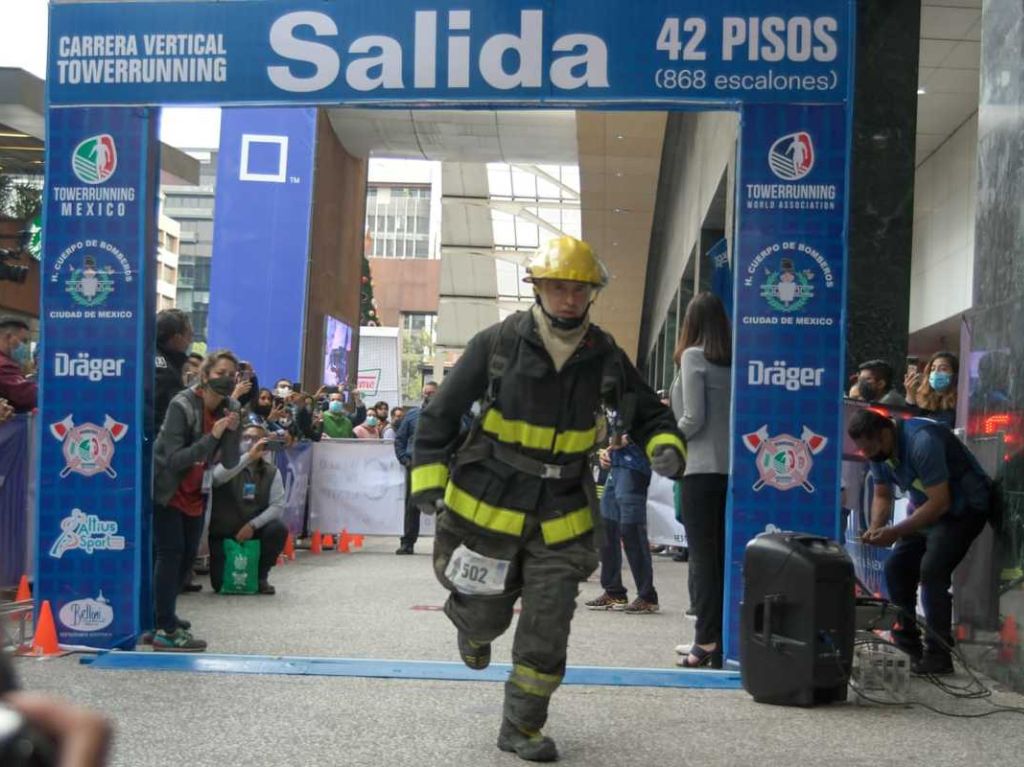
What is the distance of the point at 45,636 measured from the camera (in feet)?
24.2

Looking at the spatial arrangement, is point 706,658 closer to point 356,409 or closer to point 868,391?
point 868,391

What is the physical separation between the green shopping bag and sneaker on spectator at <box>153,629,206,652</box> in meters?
3.20

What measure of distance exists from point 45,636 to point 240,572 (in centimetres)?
364

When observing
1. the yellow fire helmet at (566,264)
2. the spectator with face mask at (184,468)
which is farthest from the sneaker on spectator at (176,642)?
the yellow fire helmet at (566,264)

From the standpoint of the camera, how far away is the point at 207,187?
158 m

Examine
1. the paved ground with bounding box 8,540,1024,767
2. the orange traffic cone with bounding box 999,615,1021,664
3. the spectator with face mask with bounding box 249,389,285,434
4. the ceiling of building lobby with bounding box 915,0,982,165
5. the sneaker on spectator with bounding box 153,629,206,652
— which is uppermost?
the ceiling of building lobby with bounding box 915,0,982,165

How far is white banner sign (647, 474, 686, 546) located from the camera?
48.5ft

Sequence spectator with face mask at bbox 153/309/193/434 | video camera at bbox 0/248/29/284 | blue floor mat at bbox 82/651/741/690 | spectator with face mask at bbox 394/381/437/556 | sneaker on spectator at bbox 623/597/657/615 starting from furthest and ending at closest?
1. video camera at bbox 0/248/29/284
2. spectator with face mask at bbox 394/381/437/556
3. sneaker on spectator at bbox 623/597/657/615
4. spectator with face mask at bbox 153/309/193/434
5. blue floor mat at bbox 82/651/741/690

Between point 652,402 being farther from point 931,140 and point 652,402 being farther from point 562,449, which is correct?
point 931,140

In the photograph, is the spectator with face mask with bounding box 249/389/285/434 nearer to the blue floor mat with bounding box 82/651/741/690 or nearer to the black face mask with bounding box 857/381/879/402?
the black face mask with bounding box 857/381/879/402

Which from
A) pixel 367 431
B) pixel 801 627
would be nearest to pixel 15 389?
pixel 801 627

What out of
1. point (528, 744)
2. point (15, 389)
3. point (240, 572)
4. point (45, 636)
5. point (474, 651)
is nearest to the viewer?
point (528, 744)

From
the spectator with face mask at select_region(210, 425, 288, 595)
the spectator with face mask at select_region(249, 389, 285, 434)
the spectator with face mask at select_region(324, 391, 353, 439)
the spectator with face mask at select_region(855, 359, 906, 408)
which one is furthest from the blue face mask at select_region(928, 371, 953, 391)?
the spectator with face mask at select_region(324, 391, 353, 439)

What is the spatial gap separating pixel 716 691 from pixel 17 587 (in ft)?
14.1
